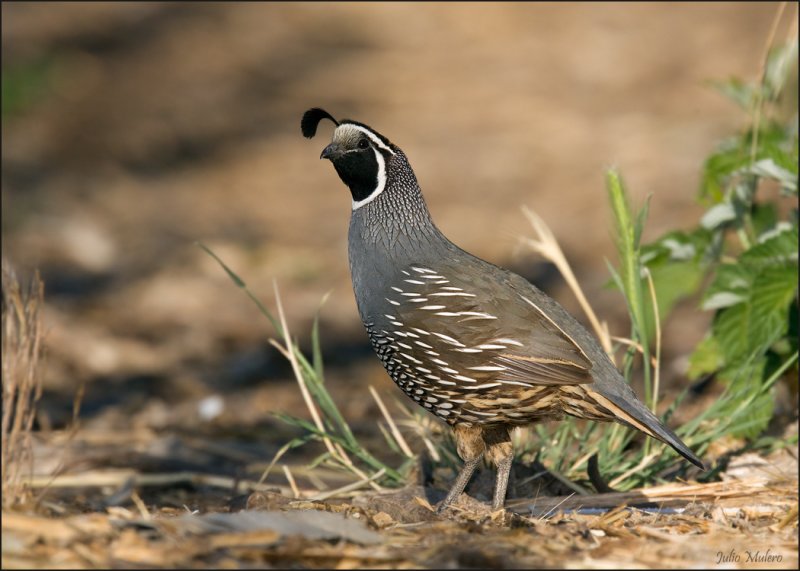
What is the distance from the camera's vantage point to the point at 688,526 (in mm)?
4281

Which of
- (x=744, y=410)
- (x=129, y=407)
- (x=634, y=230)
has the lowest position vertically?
(x=129, y=407)

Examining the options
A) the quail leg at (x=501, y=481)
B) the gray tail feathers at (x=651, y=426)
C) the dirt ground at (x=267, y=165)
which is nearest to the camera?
the gray tail feathers at (x=651, y=426)

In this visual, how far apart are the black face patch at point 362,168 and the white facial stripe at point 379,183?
1 centimetres

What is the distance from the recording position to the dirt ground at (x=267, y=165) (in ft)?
28.9

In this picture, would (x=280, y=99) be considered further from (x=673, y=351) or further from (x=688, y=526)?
(x=688, y=526)

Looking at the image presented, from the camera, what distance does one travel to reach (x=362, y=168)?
19.2 ft

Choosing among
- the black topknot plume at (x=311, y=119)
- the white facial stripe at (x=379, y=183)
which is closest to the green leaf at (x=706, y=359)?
the white facial stripe at (x=379, y=183)

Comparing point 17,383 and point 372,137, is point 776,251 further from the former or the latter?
point 17,383

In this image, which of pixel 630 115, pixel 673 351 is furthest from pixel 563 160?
pixel 673 351

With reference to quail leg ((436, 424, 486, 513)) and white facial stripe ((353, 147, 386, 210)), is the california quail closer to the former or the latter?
quail leg ((436, 424, 486, 513))

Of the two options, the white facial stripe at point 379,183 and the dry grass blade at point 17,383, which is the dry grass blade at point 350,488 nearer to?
the white facial stripe at point 379,183

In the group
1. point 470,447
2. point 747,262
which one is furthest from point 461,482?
point 747,262

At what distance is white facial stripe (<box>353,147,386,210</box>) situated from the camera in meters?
5.77

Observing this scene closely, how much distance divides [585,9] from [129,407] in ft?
33.8
